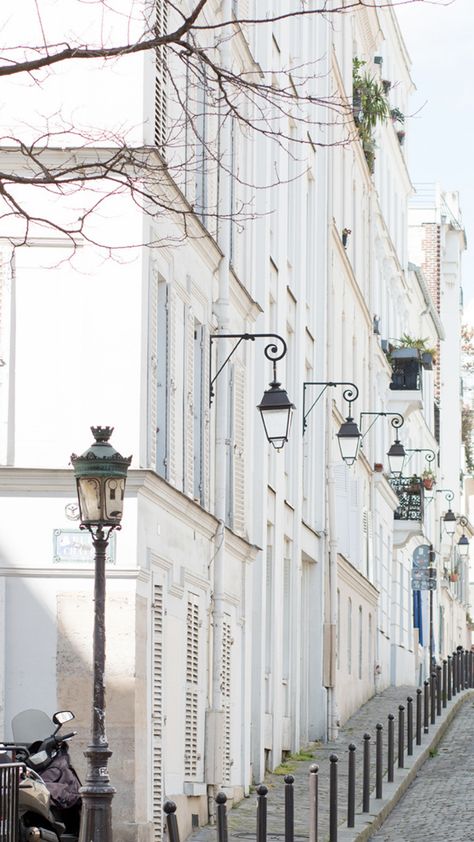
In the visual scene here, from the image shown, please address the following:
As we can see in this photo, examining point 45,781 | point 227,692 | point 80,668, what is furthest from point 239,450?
point 45,781

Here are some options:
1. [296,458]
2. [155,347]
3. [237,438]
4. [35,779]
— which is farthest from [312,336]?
[35,779]

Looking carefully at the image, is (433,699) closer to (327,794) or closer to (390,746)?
(390,746)

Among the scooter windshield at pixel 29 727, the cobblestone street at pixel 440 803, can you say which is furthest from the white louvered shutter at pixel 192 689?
the scooter windshield at pixel 29 727

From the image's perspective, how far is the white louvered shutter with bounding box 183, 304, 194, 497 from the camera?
17797mm

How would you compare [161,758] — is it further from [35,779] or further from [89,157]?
[89,157]

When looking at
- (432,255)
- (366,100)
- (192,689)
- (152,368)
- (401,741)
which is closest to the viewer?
(152,368)

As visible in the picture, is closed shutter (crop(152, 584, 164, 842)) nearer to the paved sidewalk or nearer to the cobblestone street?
the paved sidewalk

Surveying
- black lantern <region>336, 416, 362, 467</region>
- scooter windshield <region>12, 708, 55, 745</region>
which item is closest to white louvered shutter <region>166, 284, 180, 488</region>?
scooter windshield <region>12, 708, 55, 745</region>

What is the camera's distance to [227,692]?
20.5 metres

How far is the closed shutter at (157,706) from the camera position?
15.8m

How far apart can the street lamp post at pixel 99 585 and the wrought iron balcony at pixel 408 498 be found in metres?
34.7

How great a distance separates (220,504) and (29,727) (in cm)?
549

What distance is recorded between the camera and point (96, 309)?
15.2 meters

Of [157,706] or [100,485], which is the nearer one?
[100,485]
